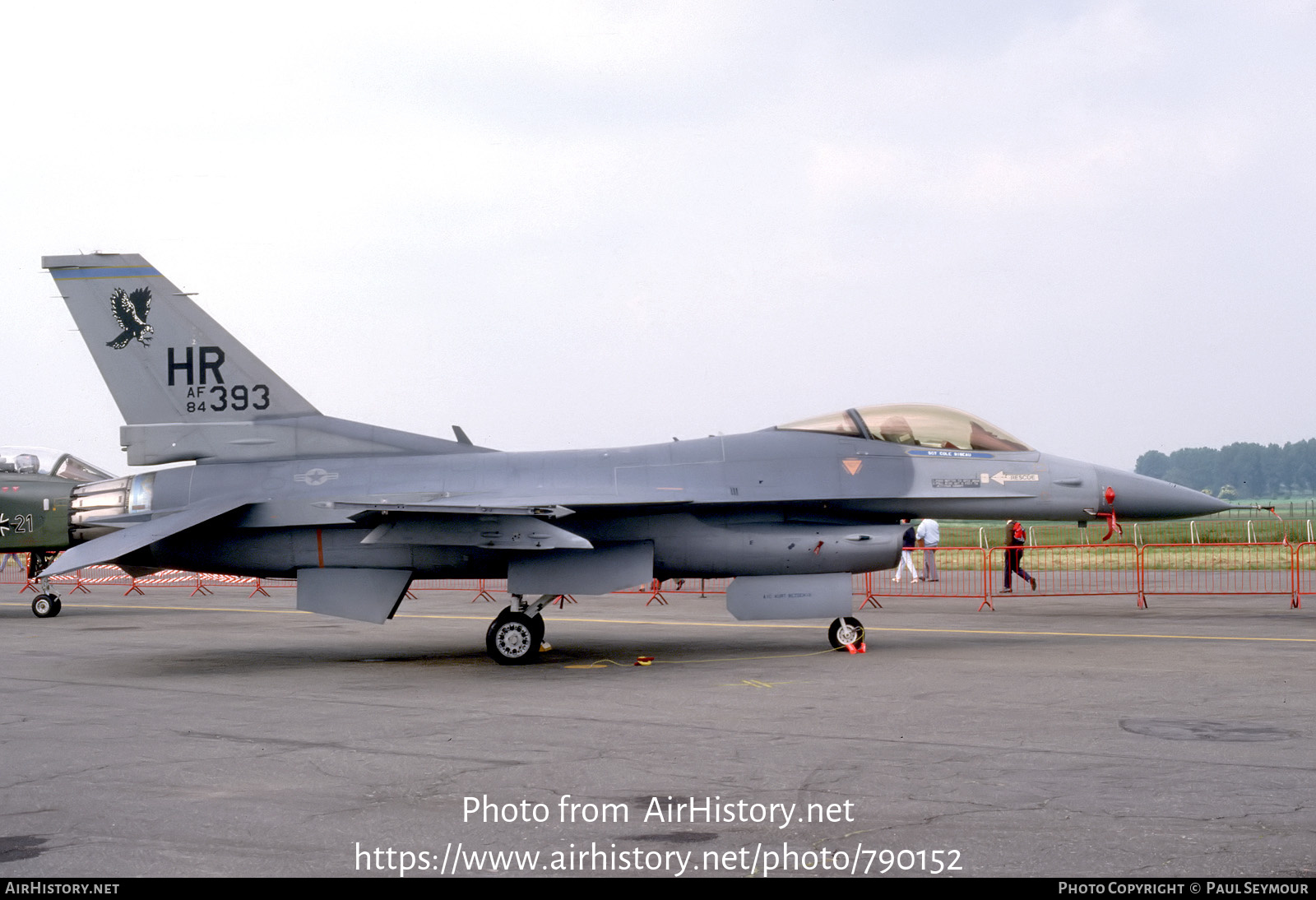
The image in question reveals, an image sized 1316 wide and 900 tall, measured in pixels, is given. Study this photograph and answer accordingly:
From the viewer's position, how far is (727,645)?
1350 centimetres

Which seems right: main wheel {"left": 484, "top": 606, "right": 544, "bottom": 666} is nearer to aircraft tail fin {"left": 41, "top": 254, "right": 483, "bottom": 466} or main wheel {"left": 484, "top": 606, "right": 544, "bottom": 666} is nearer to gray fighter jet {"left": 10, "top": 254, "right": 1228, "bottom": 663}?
gray fighter jet {"left": 10, "top": 254, "right": 1228, "bottom": 663}

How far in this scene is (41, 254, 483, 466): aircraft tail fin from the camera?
12.6 meters

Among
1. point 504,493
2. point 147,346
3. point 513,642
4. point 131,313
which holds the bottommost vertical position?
point 513,642

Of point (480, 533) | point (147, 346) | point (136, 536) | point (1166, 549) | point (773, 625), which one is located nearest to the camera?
point (136, 536)

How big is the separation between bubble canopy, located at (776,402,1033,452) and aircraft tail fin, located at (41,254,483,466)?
4.14m

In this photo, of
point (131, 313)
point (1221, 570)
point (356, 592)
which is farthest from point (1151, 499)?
point (1221, 570)

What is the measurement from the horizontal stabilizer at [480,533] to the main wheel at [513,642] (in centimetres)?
94

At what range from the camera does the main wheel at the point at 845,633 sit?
12.4 meters

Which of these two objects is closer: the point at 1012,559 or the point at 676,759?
the point at 676,759

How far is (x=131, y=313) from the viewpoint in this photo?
1273 cm

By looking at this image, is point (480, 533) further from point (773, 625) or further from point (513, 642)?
point (773, 625)

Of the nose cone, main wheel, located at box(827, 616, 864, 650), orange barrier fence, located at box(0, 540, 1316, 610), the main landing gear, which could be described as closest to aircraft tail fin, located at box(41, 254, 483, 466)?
the main landing gear

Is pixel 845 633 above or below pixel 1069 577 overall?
above

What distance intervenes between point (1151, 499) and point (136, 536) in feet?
36.4
